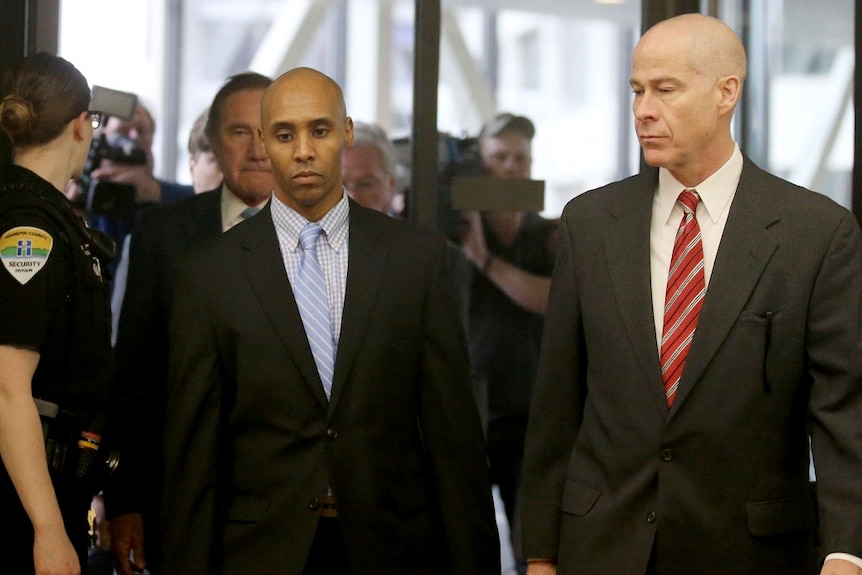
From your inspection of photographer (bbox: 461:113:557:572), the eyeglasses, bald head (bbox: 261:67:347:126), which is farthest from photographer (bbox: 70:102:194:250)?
bald head (bbox: 261:67:347:126)

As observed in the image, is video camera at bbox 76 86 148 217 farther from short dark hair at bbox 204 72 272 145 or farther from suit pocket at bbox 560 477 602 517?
suit pocket at bbox 560 477 602 517

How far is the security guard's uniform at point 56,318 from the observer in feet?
8.77

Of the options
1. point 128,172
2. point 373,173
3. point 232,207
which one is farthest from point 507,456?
point 128,172

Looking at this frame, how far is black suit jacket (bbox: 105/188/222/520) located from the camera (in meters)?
3.20

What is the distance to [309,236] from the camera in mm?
2807

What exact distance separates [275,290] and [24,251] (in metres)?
0.52

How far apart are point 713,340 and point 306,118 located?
989 millimetres

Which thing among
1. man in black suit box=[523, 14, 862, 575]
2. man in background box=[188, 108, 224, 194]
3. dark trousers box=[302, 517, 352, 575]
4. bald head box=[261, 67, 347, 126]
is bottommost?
dark trousers box=[302, 517, 352, 575]

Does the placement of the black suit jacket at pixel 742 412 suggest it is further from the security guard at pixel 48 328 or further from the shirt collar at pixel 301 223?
the security guard at pixel 48 328

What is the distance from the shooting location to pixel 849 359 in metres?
2.38

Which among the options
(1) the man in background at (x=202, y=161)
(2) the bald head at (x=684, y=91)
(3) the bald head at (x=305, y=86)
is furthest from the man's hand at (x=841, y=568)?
(1) the man in background at (x=202, y=161)

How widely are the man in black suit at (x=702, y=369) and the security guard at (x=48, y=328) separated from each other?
3.16 ft

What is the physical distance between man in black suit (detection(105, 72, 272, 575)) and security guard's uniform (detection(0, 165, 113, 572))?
1.03ft

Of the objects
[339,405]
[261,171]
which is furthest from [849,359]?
[261,171]
